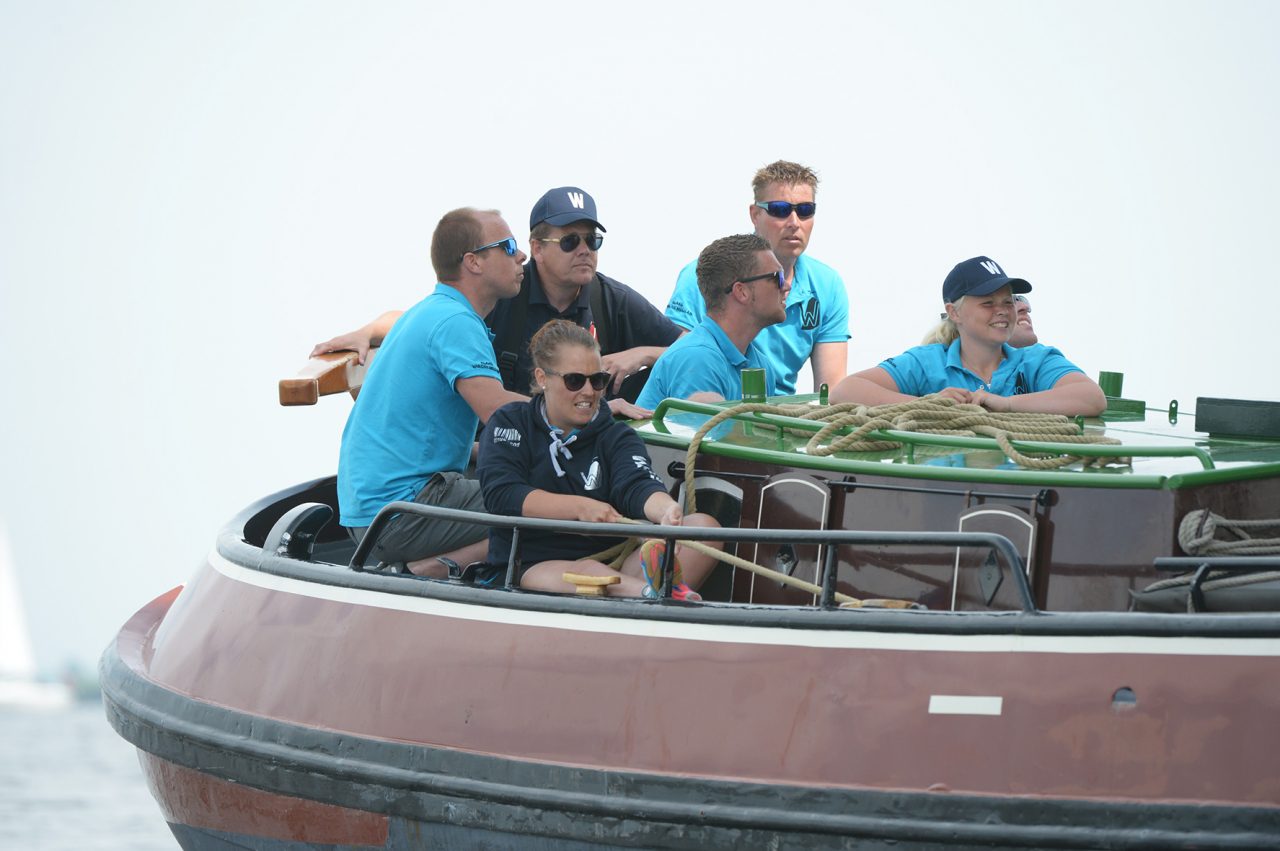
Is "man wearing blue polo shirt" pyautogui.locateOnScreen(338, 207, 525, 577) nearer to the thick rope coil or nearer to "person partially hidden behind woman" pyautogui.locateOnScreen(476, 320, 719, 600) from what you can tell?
"person partially hidden behind woman" pyautogui.locateOnScreen(476, 320, 719, 600)

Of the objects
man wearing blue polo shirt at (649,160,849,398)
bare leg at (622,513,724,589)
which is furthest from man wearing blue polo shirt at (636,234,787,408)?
bare leg at (622,513,724,589)

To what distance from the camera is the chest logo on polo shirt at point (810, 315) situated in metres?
8.40

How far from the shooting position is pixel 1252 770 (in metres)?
4.73

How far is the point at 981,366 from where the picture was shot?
6648 mm

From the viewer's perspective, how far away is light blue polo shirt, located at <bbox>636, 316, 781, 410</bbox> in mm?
7082

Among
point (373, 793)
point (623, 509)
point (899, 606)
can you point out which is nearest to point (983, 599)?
point (899, 606)

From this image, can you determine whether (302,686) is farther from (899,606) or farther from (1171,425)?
(1171,425)

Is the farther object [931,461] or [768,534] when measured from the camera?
[931,461]

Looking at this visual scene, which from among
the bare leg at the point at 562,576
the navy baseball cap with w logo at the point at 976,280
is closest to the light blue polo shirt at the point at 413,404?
the bare leg at the point at 562,576

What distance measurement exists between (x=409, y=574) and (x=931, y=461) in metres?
1.80

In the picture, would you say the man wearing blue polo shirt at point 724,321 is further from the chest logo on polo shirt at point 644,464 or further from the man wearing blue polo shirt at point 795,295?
the chest logo on polo shirt at point 644,464

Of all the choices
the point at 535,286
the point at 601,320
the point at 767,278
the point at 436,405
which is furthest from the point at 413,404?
the point at 601,320

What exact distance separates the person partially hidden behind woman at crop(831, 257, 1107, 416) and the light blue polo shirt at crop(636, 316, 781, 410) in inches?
26.1

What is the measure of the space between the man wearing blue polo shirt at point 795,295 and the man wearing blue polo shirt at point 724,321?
2.85ft
